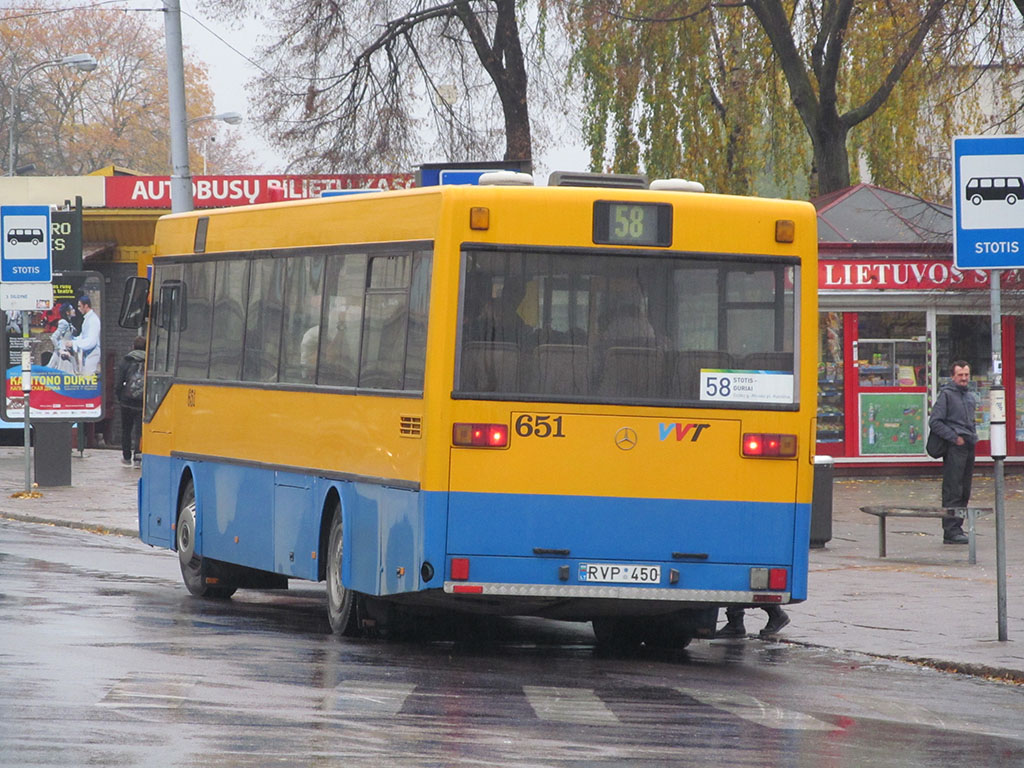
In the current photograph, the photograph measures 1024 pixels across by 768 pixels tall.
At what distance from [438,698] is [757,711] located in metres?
1.52

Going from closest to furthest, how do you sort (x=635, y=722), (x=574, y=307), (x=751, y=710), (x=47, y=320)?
(x=635, y=722) < (x=751, y=710) < (x=574, y=307) < (x=47, y=320)

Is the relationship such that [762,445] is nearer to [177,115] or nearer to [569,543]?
[569,543]

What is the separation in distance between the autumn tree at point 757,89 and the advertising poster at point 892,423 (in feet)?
15.0

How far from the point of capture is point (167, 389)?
15.5 metres

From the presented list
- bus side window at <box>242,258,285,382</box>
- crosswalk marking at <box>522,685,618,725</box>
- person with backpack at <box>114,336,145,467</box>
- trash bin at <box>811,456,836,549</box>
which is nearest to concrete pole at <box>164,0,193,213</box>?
trash bin at <box>811,456,836,549</box>

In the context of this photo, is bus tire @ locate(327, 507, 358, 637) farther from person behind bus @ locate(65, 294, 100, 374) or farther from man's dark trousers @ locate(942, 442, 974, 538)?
person behind bus @ locate(65, 294, 100, 374)

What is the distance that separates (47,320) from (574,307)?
20.4m

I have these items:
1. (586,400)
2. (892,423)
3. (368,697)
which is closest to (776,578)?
(586,400)

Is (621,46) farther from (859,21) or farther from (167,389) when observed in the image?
(167,389)

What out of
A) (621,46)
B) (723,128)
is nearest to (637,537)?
(621,46)

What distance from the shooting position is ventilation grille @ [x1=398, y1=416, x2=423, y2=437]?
11047 mm

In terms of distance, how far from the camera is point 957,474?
19.3 m

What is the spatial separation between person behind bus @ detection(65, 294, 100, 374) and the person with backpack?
59 centimetres

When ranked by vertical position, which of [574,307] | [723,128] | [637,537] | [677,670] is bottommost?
[677,670]
